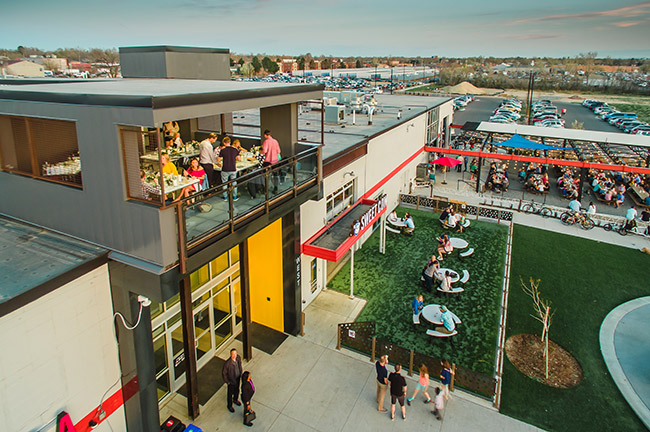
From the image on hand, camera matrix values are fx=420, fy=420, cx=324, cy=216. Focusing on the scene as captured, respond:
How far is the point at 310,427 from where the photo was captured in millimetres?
10430

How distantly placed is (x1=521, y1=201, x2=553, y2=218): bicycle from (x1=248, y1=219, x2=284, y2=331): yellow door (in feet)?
63.2

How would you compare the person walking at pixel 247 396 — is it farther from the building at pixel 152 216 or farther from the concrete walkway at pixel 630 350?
the concrete walkway at pixel 630 350

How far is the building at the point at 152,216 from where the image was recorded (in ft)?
24.2

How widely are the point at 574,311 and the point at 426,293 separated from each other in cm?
542

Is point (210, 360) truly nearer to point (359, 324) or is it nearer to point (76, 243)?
point (359, 324)

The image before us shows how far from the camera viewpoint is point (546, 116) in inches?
2383

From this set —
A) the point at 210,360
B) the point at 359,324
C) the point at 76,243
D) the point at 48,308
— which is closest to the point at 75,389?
the point at 48,308

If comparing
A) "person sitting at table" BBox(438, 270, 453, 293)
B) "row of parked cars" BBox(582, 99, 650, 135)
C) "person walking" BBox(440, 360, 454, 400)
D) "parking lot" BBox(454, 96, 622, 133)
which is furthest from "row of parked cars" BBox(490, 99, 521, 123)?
"person walking" BBox(440, 360, 454, 400)

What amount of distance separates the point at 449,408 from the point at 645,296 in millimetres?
11398

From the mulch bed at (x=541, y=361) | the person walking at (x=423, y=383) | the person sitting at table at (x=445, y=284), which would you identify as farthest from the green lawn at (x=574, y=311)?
the person sitting at table at (x=445, y=284)

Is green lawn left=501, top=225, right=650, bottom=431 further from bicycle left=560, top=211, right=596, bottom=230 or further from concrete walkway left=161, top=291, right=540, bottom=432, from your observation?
bicycle left=560, top=211, right=596, bottom=230

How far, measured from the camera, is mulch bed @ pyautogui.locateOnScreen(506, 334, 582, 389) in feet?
40.7

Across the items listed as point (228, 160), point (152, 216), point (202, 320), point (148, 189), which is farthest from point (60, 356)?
point (228, 160)

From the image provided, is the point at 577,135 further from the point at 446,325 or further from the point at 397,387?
the point at 397,387
